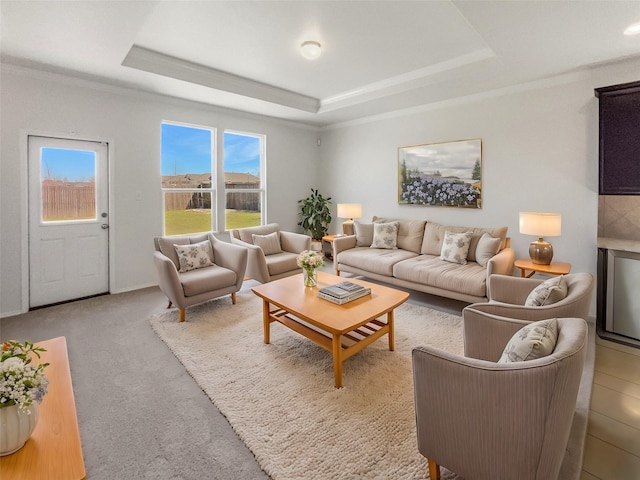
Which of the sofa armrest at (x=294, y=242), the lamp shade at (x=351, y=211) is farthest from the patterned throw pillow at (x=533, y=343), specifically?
the lamp shade at (x=351, y=211)

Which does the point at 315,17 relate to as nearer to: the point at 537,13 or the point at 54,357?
the point at 537,13

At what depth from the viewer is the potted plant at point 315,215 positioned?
6387mm

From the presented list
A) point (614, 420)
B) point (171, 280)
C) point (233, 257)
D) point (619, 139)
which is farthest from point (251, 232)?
point (619, 139)

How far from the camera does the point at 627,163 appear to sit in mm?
Result: 3102

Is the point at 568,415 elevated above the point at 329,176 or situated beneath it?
situated beneath

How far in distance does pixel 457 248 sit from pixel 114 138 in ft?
15.2

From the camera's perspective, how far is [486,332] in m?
1.97

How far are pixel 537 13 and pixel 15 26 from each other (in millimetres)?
4079

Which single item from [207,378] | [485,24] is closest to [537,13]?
[485,24]

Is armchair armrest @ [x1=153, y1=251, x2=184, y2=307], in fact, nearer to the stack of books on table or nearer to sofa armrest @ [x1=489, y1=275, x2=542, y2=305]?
the stack of books on table

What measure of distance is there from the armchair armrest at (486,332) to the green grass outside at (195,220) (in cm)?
435

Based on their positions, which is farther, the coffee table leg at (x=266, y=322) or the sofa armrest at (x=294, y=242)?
the sofa armrest at (x=294, y=242)

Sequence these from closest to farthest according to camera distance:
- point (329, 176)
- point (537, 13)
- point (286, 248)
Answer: point (537, 13) → point (286, 248) → point (329, 176)

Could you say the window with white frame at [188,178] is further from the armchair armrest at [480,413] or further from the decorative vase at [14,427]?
the armchair armrest at [480,413]
